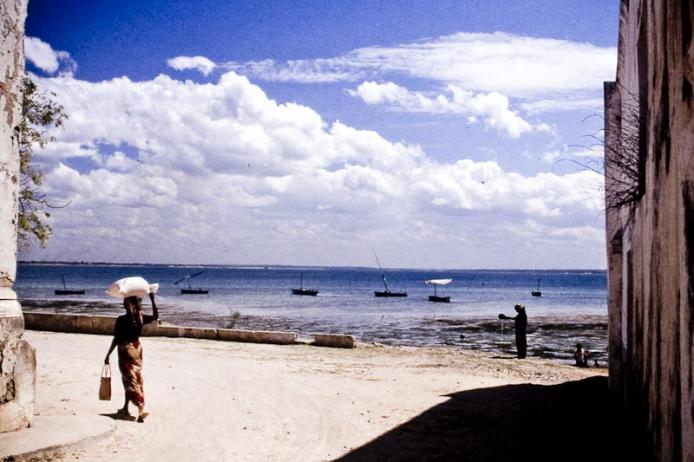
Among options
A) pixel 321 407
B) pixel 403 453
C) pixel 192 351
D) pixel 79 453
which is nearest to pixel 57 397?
pixel 79 453

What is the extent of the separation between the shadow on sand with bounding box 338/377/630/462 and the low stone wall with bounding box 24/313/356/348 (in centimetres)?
778

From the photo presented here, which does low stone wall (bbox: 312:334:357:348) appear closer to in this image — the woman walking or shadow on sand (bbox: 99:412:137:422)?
shadow on sand (bbox: 99:412:137:422)

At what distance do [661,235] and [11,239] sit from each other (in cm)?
679

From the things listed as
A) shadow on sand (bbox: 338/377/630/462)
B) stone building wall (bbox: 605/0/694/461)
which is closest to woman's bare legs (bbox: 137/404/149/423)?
shadow on sand (bbox: 338/377/630/462)

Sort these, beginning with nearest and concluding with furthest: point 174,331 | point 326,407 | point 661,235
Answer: point 661,235 → point 326,407 → point 174,331

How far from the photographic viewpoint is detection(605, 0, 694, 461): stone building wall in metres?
4.07

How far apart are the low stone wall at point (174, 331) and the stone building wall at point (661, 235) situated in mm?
10309

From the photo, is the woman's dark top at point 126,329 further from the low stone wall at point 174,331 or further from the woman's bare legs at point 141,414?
the low stone wall at point 174,331

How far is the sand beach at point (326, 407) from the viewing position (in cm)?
745

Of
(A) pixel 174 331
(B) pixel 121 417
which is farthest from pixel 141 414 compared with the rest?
(A) pixel 174 331

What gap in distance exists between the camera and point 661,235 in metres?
5.44

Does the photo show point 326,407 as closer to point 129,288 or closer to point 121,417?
point 121,417

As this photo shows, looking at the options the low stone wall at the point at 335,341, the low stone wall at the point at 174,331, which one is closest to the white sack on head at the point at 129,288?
the low stone wall at the point at 174,331

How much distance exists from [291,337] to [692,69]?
15802 millimetres
